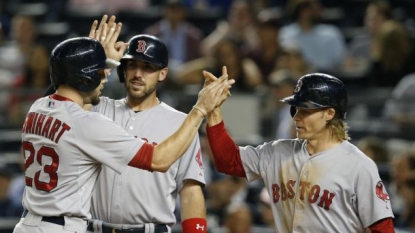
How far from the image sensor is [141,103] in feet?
20.7

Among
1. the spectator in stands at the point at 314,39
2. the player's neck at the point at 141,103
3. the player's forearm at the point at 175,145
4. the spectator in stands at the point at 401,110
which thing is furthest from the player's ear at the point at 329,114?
the spectator in stands at the point at 314,39

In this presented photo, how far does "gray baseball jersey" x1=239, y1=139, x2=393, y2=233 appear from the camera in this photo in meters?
5.57

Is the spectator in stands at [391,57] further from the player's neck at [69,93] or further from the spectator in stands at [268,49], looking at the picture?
the player's neck at [69,93]

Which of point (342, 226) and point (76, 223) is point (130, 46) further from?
point (342, 226)

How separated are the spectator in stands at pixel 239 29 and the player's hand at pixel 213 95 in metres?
5.95

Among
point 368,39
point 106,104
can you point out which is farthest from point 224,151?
point 368,39

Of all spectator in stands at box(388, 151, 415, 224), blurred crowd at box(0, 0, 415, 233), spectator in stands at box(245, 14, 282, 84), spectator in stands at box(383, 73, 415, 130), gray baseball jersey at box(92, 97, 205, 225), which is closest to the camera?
gray baseball jersey at box(92, 97, 205, 225)

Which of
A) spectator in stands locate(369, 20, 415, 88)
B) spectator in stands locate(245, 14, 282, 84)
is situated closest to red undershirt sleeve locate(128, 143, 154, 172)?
spectator in stands locate(369, 20, 415, 88)

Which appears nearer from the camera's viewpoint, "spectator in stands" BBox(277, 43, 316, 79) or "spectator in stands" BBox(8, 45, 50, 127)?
"spectator in stands" BBox(277, 43, 316, 79)

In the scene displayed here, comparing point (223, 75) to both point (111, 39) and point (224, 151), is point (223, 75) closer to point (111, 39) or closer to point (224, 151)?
point (224, 151)

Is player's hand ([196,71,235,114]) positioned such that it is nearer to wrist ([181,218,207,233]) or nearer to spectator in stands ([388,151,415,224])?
wrist ([181,218,207,233])

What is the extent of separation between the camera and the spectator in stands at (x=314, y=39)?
11703 mm

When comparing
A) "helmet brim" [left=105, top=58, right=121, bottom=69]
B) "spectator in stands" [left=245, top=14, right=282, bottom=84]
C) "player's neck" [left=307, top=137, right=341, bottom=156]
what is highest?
"spectator in stands" [left=245, top=14, right=282, bottom=84]

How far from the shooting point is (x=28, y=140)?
562 centimetres
